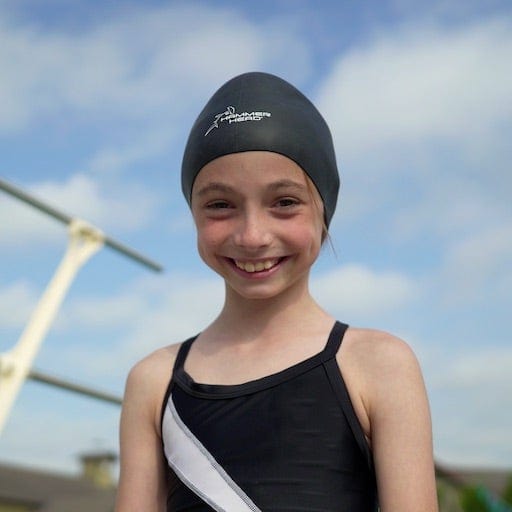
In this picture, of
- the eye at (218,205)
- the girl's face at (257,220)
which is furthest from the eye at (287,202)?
the eye at (218,205)

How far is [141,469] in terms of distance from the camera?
114 inches

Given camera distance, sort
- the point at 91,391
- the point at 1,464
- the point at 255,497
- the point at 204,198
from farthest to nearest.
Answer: the point at 1,464, the point at 91,391, the point at 204,198, the point at 255,497

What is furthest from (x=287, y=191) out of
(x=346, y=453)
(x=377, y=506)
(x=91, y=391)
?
(x=91, y=391)

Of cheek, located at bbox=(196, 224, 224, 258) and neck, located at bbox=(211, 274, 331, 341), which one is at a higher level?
cheek, located at bbox=(196, 224, 224, 258)

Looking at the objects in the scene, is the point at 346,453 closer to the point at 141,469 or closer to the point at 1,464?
the point at 141,469

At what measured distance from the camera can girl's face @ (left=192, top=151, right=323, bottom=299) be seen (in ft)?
8.84

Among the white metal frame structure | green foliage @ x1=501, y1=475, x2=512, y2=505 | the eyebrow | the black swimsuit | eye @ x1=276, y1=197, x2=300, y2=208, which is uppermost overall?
the white metal frame structure

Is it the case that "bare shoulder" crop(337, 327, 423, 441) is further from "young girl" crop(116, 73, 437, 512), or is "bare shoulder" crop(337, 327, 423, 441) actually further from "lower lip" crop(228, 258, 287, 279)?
"lower lip" crop(228, 258, 287, 279)

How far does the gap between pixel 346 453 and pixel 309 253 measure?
564mm

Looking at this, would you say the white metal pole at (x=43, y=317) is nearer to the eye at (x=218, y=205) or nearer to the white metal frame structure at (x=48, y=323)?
the white metal frame structure at (x=48, y=323)

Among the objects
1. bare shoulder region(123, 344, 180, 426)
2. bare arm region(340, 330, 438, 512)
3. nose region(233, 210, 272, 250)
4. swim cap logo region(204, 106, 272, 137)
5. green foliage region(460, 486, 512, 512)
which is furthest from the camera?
green foliage region(460, 486, 512, 512)

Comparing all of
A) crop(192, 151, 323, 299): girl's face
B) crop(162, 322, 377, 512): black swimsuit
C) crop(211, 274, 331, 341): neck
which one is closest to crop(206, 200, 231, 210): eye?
crop(192, 151, 323, 299): girl's face

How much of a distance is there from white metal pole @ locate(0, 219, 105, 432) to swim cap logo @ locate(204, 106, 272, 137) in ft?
58.7

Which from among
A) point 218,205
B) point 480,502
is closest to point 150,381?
point 218,205
